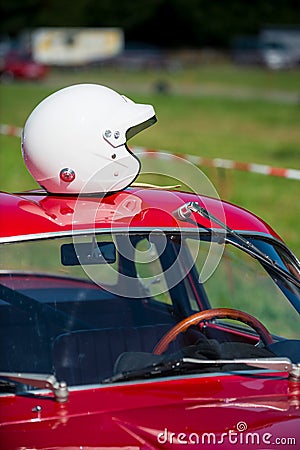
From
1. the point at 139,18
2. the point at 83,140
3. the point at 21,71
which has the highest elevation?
the point at 139,18

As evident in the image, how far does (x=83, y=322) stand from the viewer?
11.0 feet

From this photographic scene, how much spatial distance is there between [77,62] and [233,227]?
5856 cm

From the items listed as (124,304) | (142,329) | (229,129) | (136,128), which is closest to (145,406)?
(142,329)

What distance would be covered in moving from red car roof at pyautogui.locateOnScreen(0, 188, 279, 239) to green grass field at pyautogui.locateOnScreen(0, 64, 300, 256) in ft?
16.4

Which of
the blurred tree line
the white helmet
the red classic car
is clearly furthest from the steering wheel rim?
the blurred tree line

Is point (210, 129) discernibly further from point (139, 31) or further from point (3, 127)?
point (139, 31)

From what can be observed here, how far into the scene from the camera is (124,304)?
3.34 m

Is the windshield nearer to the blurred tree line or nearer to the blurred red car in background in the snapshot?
the blurred red car in background

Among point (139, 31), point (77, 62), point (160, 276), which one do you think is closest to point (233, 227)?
point (160, 276)

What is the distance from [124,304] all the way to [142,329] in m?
0.24

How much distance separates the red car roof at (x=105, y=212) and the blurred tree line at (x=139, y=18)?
6523cm

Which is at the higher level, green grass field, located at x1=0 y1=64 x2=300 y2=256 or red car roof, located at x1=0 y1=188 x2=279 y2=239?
green grass field, located at x1=0 y1=64 x2=300 y2=256

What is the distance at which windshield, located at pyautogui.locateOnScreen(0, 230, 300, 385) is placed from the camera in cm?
297

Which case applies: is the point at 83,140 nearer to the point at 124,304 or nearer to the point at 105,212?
the point at 105,212
